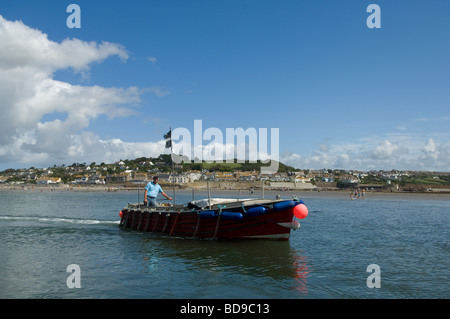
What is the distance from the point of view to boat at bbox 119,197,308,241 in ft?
54.9

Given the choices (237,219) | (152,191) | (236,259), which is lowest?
(236,259)

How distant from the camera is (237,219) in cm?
1723

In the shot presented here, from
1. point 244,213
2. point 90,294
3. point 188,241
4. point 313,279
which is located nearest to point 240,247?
point 244,213

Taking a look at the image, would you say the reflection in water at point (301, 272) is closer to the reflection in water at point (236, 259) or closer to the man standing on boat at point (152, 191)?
the reflection in water at point (236, 259)

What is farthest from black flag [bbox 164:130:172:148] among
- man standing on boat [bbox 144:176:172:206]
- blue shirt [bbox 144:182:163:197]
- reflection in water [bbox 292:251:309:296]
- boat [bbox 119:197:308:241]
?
reflection in water [bbox 292:251:309:296]

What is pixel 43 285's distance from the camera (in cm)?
1117

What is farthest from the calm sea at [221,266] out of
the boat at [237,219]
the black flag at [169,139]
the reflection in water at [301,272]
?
the black flag at [169,139]

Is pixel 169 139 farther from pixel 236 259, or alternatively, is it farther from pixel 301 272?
pixel 301 272

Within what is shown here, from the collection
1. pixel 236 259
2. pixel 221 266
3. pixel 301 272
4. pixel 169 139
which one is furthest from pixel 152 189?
pixel 301 272

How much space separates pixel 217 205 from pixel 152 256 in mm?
4226

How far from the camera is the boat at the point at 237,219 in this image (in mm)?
16719

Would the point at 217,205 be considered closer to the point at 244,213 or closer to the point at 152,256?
the point at 244,213

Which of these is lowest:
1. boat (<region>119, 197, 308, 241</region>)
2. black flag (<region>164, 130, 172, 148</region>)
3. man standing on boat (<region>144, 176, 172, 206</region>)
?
boat (<region>119, 197, 308, 241</region>)

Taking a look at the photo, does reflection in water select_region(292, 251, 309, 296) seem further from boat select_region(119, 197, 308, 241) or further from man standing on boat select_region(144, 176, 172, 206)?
man standing on boat select_region(144, 176, 172, 206)
